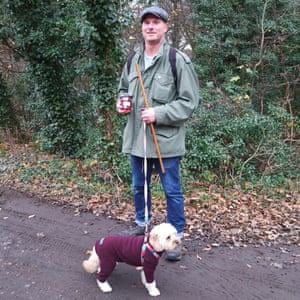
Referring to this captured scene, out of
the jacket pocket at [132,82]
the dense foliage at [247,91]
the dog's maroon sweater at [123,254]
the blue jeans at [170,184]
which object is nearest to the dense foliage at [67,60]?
the dense foliage at [247,91]

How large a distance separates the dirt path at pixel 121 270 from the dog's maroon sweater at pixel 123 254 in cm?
30

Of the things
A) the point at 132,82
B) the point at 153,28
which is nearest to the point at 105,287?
the point at 132,82

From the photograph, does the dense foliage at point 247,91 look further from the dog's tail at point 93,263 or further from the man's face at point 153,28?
the dog's tail at point 93,263

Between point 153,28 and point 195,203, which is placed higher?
point 153,28

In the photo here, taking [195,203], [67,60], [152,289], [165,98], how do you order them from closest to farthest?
[152,289] < [165,98] < [195,203] < [67,60]

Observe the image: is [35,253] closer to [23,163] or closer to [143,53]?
[143,53]

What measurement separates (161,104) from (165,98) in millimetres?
71

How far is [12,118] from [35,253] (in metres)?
6.24

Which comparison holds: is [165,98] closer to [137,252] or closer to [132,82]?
[132,82]

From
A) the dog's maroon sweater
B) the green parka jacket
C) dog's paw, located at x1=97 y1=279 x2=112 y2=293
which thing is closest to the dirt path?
dog's paw, located at x1=97 y1=279 x2=112 y2=293

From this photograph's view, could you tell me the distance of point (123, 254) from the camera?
2953 mm

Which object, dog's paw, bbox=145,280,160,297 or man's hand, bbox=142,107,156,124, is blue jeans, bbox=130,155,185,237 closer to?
man's hand, bbox=142,107,156,124

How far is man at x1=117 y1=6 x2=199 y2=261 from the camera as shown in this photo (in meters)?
3.29

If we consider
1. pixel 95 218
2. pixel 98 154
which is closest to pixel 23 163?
pixel 98 154
